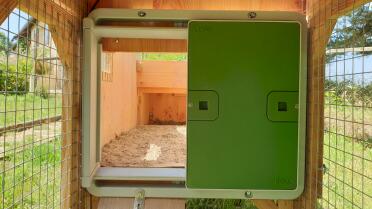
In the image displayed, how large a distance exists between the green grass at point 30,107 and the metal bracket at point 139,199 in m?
0.50

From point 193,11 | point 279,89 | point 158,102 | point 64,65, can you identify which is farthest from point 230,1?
point 158,102

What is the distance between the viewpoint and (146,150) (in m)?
2.14

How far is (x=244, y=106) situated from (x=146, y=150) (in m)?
0.83

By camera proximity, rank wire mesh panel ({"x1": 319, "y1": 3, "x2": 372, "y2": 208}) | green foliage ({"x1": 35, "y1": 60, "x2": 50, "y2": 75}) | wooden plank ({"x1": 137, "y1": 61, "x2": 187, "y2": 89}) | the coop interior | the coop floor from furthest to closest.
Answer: wooden plank ({"x1": 137, "y1": 61, "x2": 187, "y2": 89})
the coop interior
the coop floor
green foliage ({"x1": 35, "y1": 60, "x2": 50, "y2": 75})
wire mesh panel ({"x1": 319, "y1": 3, "x2": 372, "y2": 208})

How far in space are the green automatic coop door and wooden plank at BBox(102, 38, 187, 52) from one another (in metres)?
0.36

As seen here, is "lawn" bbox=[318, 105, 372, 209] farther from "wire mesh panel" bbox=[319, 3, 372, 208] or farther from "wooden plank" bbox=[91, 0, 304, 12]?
"wooden plank" bbox=[91, 0, 304, 12]

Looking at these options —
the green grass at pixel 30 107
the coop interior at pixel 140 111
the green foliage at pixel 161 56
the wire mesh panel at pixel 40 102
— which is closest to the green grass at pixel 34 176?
the wire mesh panel at pixel 40 102

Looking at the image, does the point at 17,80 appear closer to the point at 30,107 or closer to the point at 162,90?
the point at 30,107

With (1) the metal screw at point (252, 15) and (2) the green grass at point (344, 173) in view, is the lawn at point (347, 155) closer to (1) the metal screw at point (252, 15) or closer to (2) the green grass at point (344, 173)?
(2) the green grass at point (344, 173)

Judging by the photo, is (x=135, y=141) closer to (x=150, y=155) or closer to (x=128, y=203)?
(x=150, y=155)

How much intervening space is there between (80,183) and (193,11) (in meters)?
0.92

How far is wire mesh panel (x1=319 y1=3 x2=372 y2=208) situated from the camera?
119 cm

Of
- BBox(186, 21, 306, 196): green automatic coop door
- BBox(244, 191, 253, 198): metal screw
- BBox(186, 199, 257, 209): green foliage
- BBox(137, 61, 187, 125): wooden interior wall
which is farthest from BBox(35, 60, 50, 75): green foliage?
BBox(137, 61, 187, 125): wooden interior wall

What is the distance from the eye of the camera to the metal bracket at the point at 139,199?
1.55 m
